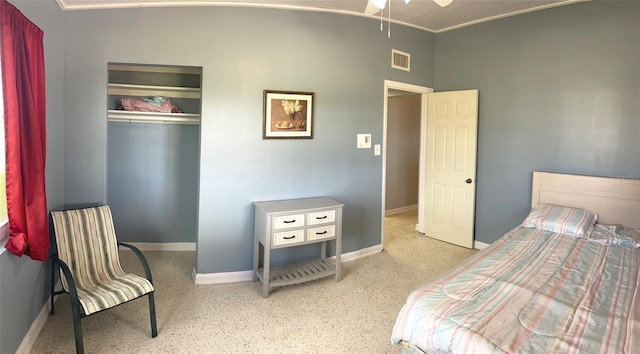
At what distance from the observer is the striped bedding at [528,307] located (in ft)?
4.88

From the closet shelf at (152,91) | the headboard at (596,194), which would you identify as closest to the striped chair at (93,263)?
the closet shelf at (152,91)

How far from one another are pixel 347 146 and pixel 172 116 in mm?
1853

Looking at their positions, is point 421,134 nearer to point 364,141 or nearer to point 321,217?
point 364,141

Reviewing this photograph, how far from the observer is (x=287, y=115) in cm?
353

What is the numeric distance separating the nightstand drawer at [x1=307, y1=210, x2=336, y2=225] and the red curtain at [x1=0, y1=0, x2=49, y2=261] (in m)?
1.89

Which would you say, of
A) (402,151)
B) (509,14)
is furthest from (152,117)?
(402,151)

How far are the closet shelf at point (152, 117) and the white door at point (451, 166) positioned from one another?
2943mm

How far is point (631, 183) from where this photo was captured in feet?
10.6

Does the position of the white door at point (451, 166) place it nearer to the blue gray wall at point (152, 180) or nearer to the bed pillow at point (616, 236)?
the bed pillow at point (616, 236)

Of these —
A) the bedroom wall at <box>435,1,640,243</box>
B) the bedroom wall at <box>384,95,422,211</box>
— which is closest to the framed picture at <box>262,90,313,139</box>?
the bedroom wall at <box>435,1,640,243</box>

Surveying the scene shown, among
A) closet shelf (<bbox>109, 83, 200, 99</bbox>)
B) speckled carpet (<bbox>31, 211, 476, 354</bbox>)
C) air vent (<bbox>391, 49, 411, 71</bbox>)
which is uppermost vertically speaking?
air vent (<bbox>391, 49, 411, 71</bbox>)

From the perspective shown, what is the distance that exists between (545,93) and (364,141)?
6.33 ft

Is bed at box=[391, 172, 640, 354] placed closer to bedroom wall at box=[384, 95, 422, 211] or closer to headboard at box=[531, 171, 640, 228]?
headboard at box=[531, 171, 640, 228]

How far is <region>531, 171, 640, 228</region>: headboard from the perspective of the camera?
323 centimetres
